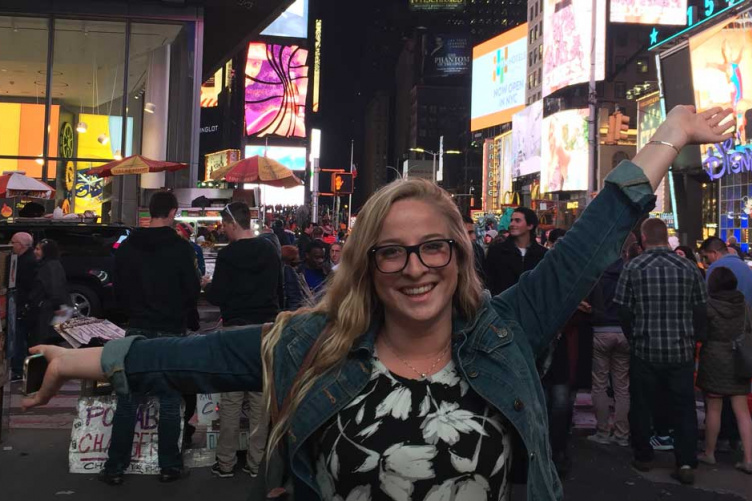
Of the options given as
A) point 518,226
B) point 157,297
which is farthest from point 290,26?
point 157,297

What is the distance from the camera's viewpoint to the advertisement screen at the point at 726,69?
96.6 feet

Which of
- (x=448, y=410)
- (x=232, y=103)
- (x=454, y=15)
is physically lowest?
(x=448, y=410)

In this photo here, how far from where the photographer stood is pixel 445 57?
160 m

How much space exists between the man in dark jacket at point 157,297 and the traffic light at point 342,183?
901 inches

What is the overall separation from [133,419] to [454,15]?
595 feet

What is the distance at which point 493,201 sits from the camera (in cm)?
10256

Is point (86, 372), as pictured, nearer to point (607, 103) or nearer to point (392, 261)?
point (392, 261)

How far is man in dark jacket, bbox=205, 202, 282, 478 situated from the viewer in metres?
6.50

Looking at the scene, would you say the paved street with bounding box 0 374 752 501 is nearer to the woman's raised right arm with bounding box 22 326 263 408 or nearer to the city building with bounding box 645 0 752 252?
the woman's raised right arm with bounding box 22 326 263 408

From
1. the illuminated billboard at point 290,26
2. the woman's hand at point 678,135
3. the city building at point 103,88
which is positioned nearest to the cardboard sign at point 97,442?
the woman's hand at point 678,135

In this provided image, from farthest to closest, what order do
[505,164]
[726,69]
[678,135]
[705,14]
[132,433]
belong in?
[505,164] → [705,14] → [726,69] → [132,433] → [678,135]

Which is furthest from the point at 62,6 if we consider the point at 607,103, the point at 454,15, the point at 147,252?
the point at 454,15

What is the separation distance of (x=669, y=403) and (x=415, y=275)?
546 cm

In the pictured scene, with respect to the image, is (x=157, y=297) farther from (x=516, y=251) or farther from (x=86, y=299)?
(x=86, y=299)
